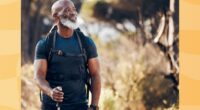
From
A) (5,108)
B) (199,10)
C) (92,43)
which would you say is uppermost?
(199,10)

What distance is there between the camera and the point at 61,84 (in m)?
2.15

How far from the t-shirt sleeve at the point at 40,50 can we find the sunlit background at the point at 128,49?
0.03 m

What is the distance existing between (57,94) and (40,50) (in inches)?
8.2

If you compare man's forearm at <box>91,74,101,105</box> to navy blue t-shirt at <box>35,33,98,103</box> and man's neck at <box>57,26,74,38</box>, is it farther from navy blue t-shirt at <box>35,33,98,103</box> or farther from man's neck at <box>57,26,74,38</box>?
man's neck at <box>57,26,74,38</box>

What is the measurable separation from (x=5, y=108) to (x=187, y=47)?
0.84m

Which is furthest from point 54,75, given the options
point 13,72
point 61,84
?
point 13,72

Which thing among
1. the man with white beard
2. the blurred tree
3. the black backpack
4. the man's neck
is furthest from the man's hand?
the blurred tree

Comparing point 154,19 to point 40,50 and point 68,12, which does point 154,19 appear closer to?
point 68,12

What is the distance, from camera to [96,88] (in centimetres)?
218

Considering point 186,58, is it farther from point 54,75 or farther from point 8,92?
point 8,92

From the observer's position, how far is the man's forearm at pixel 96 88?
85.4 inches

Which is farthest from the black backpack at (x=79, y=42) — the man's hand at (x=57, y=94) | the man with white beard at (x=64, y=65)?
the man's hand at (x=57, y=94)

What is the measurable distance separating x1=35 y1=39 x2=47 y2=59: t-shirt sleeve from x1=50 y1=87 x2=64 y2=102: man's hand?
Result: 0.49ft

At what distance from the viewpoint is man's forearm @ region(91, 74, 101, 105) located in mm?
2170
